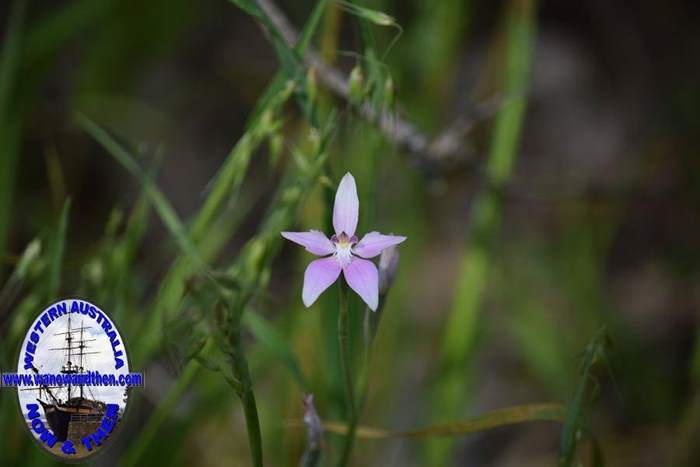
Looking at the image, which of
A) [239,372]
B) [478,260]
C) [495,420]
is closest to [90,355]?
[239,372]

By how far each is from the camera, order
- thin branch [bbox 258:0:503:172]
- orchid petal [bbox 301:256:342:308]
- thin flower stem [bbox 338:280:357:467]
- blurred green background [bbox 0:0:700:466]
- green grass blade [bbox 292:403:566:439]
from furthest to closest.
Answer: thin branch [bbox 258:0:503:172] → blurred green background [bbox 0:0:700:466] → green grass blade [bbox 292:403:566:439] → thin flower stem [bbox 338:280:357:467] → orchid petal [bbox 301:256:342:308]

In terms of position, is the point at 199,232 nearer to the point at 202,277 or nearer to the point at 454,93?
the point at 202,277

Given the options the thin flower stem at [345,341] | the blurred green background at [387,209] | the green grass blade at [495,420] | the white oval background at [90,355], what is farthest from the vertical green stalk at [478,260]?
the white oval background at [90,355]

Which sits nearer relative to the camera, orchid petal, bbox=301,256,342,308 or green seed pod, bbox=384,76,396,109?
orchid petal, bbox=301,256,342,308

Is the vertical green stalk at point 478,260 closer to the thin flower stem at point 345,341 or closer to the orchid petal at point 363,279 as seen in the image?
the thin flower stem at point 345,341

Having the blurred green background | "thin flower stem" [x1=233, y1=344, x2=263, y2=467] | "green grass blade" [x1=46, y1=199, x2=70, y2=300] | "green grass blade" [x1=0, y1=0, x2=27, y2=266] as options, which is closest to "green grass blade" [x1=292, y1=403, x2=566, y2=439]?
the blurred green background

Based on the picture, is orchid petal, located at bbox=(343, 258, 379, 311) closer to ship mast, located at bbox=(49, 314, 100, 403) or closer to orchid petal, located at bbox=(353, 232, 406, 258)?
orchid petal, located at bbox=(353, 232, 406, 258)

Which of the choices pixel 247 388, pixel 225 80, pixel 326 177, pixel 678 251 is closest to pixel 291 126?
pixel 225 80
